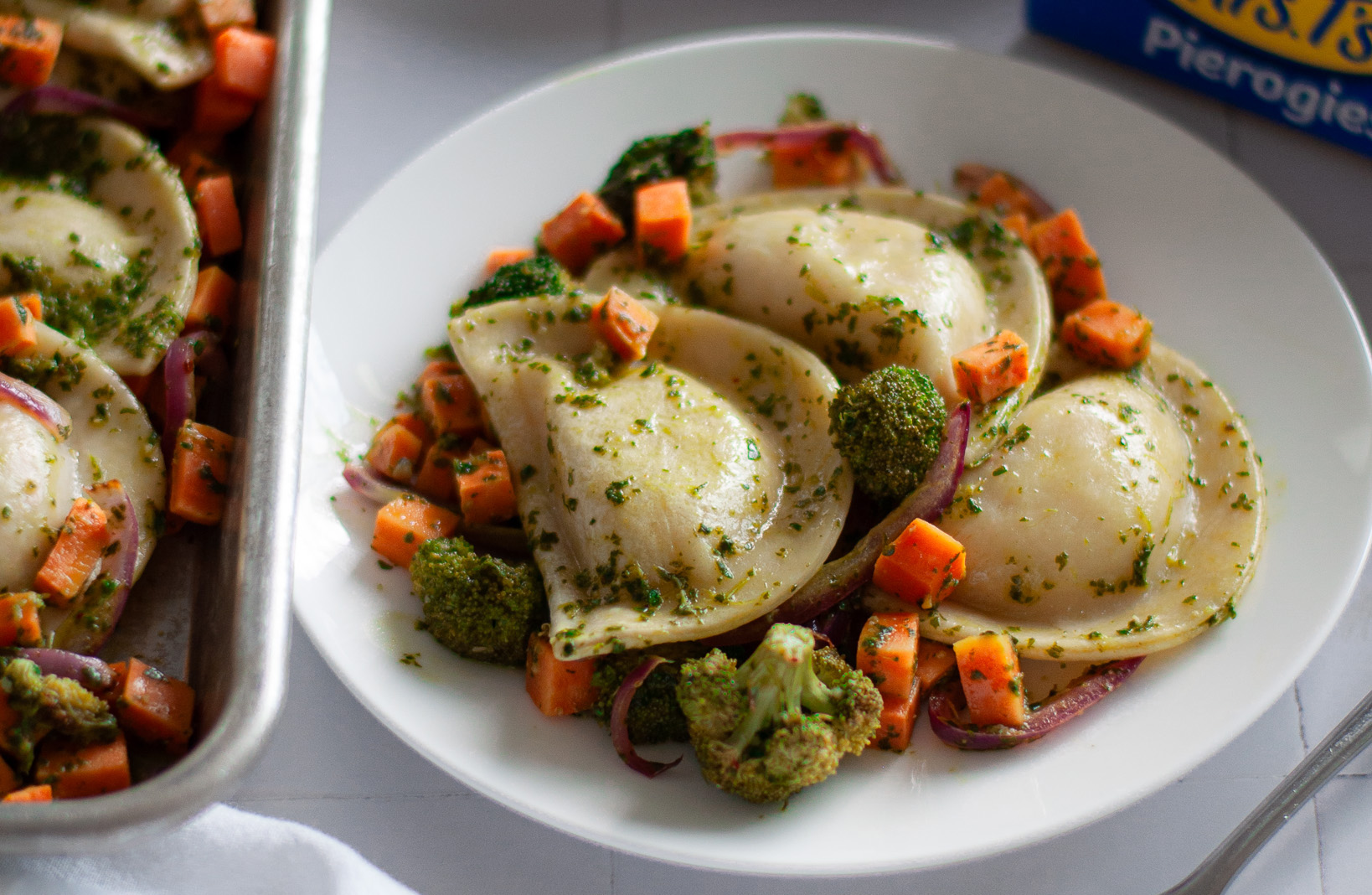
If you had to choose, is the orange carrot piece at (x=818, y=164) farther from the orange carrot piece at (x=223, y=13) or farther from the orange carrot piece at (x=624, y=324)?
the orange carrot piece at (x=223, y=13)

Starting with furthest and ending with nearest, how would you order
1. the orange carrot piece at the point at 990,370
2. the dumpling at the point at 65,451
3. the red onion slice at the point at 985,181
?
the red onion slice at the point at 985,181 < the orange carrot piece at the point at 990,370 < the dumpling at the point at 65,451

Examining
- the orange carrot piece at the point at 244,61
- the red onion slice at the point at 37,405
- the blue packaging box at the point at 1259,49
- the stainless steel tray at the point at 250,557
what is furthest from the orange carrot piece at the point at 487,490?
the blue packaging box at the point at 1259,49

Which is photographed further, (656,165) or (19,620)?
(656,165)

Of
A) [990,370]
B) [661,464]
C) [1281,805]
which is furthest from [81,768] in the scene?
[1281,805]

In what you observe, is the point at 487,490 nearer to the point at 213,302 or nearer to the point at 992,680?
the point at 213,302

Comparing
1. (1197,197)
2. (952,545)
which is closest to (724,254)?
(952,545)

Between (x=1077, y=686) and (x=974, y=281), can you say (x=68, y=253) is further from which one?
(x=1077, y=686)
